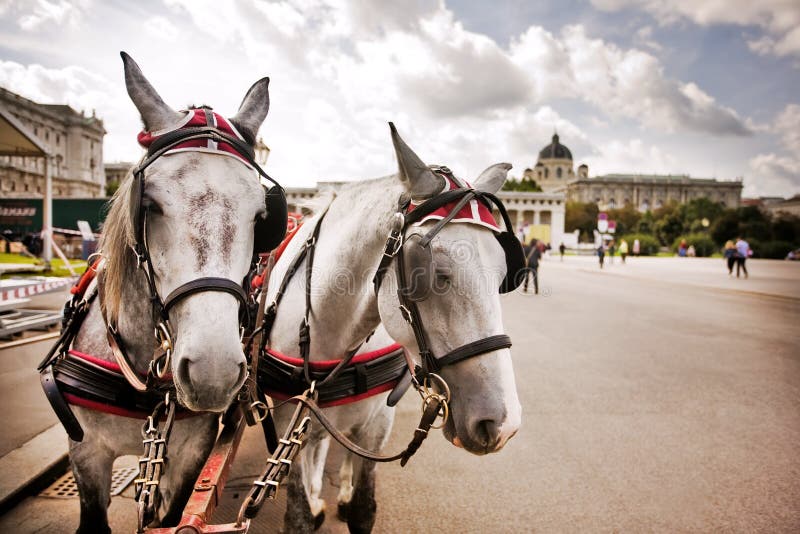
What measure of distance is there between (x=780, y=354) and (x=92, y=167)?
66.6 meters

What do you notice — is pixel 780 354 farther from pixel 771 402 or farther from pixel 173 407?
pixel 173 407

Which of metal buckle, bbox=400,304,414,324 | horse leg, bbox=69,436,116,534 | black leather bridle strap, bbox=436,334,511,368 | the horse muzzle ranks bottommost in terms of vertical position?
horse leg, bbox=69,436,116,534

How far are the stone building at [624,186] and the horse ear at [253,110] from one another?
411 feet

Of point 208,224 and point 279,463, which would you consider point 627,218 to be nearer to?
point 279,463

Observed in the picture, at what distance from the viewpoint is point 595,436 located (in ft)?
12.9

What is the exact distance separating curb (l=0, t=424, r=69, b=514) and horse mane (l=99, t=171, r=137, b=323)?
2.14m

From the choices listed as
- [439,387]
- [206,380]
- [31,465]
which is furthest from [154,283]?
[31,465]

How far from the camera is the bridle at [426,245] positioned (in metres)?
1.40

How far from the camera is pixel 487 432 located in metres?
1.37

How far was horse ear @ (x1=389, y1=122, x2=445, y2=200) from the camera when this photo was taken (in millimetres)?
1524

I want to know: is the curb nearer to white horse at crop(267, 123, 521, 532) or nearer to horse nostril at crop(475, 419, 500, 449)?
white horse at crop(267, 123, 521, 532)

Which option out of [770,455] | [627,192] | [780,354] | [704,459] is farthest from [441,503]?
[627,192]

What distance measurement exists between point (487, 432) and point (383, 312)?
1.81ft

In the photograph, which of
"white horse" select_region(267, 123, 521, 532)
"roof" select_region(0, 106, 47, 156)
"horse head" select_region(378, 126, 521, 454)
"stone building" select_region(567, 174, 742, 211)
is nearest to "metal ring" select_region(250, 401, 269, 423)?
"white horse" select_region(267, 123, 521, 532)
